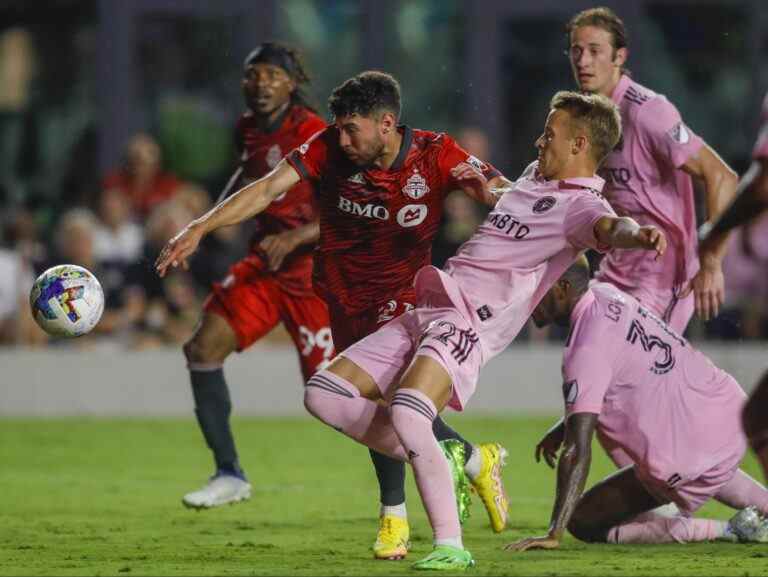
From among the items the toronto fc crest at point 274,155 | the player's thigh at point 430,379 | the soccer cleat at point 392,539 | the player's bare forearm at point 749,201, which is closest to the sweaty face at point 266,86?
the toronto fc crest at point 274,155

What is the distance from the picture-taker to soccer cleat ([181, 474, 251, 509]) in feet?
31.7

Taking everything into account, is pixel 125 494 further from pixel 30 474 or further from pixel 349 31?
pixel 349 31

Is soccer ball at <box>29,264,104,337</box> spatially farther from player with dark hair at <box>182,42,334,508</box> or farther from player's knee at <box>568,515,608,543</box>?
player's knee at <box>568,515,608,543</box>

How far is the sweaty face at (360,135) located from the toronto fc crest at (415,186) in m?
0.29

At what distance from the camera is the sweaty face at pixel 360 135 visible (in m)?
7.54

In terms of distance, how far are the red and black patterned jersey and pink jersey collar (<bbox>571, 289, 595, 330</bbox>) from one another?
708mm

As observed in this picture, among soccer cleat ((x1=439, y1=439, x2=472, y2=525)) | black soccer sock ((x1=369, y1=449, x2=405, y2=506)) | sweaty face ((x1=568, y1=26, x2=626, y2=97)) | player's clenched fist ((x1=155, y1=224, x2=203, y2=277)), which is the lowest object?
black soccer sock ((x1=369, y1=449, x2=405, y2=506))

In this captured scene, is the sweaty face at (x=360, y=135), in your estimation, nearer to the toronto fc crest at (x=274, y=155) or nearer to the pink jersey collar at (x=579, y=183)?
the pink jersey collar at (x=579, y=183)

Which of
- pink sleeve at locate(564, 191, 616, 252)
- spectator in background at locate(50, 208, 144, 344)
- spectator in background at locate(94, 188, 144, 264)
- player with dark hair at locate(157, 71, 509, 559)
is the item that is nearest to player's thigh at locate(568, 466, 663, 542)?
player with dark hair at locate(157, 71, 509, 559)

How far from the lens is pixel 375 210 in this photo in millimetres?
7965

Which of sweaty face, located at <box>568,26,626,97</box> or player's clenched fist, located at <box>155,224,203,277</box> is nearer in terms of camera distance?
player's clenched fist, located at <box>155,224,203,277</box>

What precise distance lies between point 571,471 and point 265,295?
3.03 meters

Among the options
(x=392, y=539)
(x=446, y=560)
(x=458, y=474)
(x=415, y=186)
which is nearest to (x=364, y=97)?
(x=415, y=186)

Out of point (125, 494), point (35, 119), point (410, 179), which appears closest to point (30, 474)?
point (125, 494)
